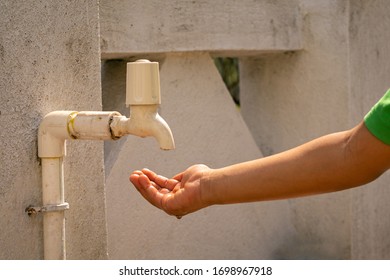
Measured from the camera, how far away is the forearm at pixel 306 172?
1.80m

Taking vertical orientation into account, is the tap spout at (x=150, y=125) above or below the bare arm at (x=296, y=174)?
above

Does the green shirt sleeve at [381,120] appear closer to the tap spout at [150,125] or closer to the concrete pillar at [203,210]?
the tap spout at [150,125]

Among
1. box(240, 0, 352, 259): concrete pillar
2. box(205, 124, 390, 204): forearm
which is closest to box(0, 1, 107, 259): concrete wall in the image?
box(205, 124, 390, 204): forearm

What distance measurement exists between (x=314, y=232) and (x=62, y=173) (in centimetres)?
208

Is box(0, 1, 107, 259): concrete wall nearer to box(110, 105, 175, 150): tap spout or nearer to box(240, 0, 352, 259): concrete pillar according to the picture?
box(110, 105, 175, 150): tap spout

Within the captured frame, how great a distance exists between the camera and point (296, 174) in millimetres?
1897

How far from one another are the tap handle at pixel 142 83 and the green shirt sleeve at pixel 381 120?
751 millimetres

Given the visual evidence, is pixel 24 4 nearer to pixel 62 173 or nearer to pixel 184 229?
pixel 62 173

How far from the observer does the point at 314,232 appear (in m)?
4.36

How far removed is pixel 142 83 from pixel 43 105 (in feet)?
1.24

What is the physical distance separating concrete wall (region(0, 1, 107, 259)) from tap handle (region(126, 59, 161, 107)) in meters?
0.34

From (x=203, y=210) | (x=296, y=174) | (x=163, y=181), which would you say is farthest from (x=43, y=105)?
(x=203, y=210)

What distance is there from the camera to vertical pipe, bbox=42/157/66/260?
252 cm

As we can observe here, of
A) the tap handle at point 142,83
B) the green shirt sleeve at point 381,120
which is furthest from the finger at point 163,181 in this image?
the green shirt sleeve at point 381,120
